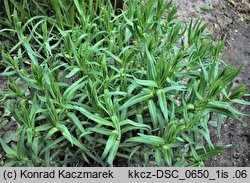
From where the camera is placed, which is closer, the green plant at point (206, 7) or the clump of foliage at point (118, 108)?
the clump of foliage at point (118, 108)

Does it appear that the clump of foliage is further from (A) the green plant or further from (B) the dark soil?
(A) the green plant

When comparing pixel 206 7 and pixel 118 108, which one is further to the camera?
pixel 206 7

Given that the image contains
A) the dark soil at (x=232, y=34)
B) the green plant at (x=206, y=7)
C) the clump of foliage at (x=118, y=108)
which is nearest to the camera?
the clump of foliage at (x=118, y=108)

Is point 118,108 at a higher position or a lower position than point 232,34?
higher

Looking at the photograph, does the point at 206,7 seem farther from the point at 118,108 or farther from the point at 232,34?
the point at 118,108

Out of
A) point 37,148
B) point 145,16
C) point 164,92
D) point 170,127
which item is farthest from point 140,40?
point 37,148

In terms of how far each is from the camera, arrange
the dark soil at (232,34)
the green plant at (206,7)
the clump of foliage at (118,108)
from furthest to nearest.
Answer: the green plant at (206,7), the dark soil at (232,34), the clump of foliage at (118,108)

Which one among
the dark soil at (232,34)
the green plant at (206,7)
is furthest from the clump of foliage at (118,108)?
the green plant at (206,7)

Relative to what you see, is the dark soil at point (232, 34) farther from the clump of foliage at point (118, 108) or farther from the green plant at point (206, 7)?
the clump of foliage at point (118, 108)

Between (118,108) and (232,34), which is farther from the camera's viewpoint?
(232,34)

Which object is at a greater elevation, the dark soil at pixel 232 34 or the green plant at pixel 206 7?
the green plant at pixel 206 7

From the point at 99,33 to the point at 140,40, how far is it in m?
0.27

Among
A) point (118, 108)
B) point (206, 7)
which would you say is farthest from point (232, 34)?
point (118, 108)

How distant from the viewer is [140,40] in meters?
2.65
